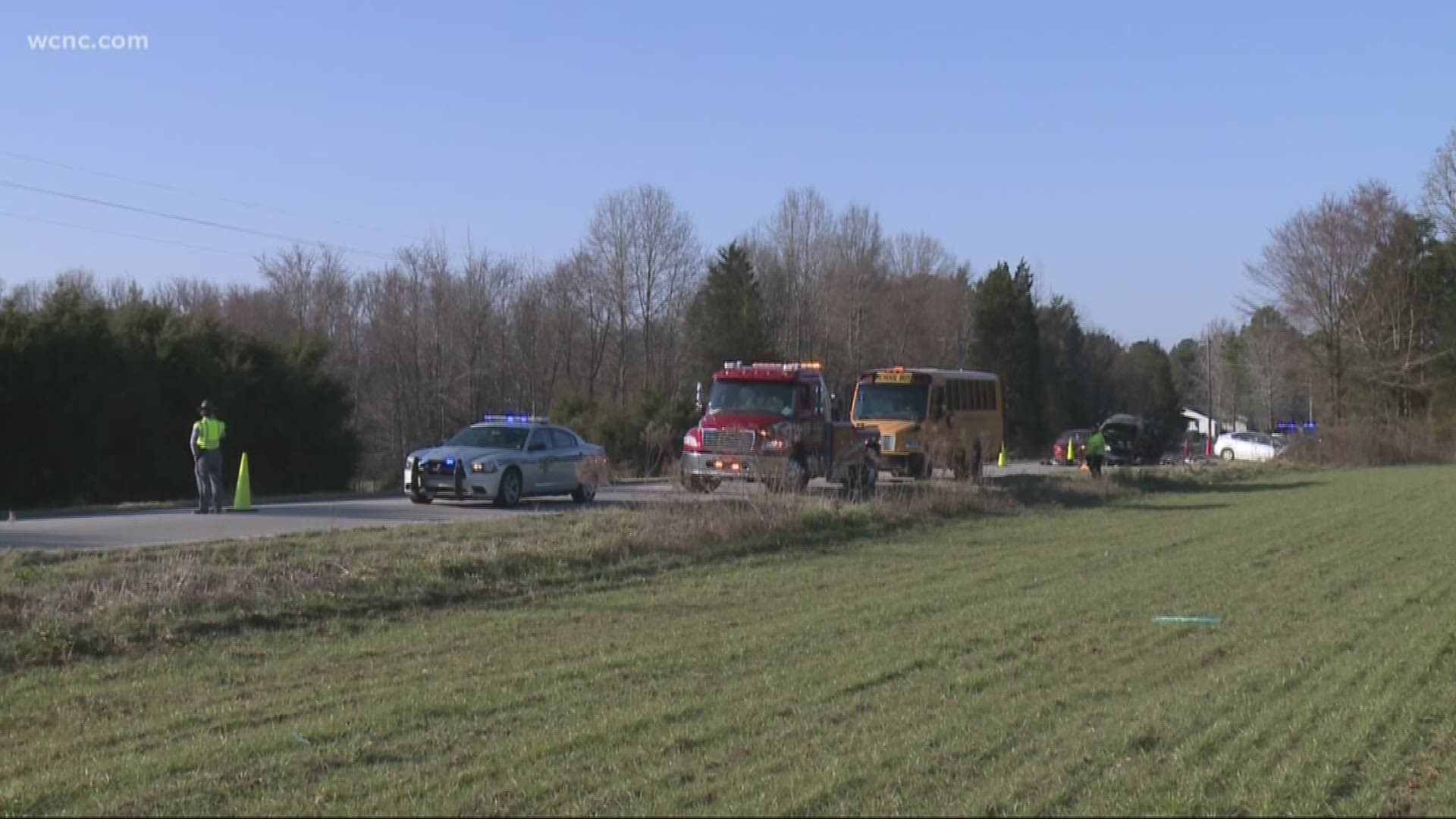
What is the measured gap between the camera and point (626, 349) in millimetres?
76312

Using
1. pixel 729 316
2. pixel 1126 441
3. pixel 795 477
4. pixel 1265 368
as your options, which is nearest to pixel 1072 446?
pixel 1126 441

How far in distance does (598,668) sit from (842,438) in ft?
65.2

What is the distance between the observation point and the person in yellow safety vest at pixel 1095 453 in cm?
3700

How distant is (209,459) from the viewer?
926 inches

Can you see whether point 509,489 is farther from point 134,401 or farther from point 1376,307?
point 1376,307

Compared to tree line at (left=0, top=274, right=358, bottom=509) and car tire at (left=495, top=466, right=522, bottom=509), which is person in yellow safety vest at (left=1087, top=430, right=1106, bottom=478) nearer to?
car tire at (left=495, top=466, right=522, bottom=509)

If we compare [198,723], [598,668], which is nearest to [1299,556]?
[598,668]

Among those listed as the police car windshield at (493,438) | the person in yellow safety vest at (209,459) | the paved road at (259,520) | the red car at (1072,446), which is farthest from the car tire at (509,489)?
the red car at (1072,446)

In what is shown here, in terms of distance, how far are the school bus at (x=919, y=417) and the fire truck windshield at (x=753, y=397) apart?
518cm

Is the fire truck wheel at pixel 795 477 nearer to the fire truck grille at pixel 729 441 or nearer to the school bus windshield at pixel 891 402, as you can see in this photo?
the fire truck grille at pixel 729 441

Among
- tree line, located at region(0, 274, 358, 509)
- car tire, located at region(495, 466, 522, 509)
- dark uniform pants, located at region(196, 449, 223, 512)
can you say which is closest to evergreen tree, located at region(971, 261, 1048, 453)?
tree line, located at region(0, 274, 358, 509)

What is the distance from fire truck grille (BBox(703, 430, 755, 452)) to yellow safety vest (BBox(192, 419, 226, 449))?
9134 millimetres

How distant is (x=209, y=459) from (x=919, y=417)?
1745cm

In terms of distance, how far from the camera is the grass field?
7137 millimetres
